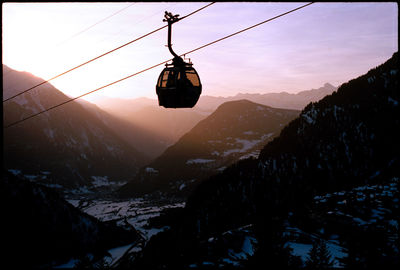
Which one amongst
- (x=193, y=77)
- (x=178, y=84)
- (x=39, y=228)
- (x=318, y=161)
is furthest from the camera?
(x=318, y=161)

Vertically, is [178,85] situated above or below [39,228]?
above

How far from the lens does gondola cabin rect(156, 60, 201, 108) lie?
583 inches

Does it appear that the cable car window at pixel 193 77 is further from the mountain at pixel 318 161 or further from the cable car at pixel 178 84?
the mountain at pixel 318 161

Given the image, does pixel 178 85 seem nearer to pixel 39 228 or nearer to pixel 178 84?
pixel 178 84

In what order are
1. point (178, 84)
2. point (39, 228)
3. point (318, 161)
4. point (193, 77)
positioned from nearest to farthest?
point (178, 84) < point (193, 77) < point (39, 228) < point (318, 161)

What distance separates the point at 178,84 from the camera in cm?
1476

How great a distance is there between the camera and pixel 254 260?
643cm

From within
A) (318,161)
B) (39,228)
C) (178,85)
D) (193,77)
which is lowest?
(39,228)

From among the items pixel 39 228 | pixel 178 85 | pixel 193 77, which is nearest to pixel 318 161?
pixel 39 228

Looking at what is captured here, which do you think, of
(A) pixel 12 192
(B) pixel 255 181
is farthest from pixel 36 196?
(B) pixel 255 181

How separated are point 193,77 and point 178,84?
1099 mm

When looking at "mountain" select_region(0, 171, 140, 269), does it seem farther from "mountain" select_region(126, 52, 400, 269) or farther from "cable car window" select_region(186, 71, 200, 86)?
"cable car window" select_region(186, 71, 200, 86)

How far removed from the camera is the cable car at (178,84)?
583 inches

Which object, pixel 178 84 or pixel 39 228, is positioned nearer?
pixel 178 84
